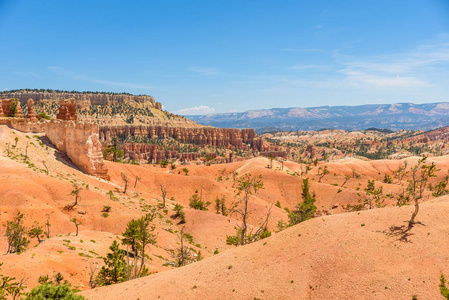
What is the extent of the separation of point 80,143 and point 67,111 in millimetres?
15488

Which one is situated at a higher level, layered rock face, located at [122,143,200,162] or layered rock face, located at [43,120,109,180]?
layered rock face, located at [43,120,109,180]

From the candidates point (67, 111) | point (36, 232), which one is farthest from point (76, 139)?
point (36, 232)

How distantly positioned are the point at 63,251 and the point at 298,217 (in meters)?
33.7

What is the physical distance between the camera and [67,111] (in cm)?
6500

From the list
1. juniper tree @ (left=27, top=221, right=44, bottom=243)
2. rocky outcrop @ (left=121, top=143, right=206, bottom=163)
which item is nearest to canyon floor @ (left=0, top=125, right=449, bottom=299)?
juniper tree @ (left=27, top=221, right=44, bottom=243)

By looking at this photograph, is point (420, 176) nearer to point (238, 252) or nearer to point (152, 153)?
point (238, 252)

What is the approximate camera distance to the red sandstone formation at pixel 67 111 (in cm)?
6462

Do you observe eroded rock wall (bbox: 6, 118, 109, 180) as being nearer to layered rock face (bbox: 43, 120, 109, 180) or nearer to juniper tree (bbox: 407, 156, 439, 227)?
layered rock face (bbox: 43, 120, 109, 180)

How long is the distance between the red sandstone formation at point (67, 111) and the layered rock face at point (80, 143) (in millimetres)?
7943

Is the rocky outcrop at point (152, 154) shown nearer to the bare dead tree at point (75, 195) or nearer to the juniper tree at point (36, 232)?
the bare dead tree at point (75, 195)

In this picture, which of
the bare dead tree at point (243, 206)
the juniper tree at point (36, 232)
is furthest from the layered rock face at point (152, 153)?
the juniper tree at point (36, 232)

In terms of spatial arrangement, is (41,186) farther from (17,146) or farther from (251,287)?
(251,287)

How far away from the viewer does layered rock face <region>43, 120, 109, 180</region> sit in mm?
54156

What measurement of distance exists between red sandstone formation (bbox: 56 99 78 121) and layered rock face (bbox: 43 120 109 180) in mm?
7943
